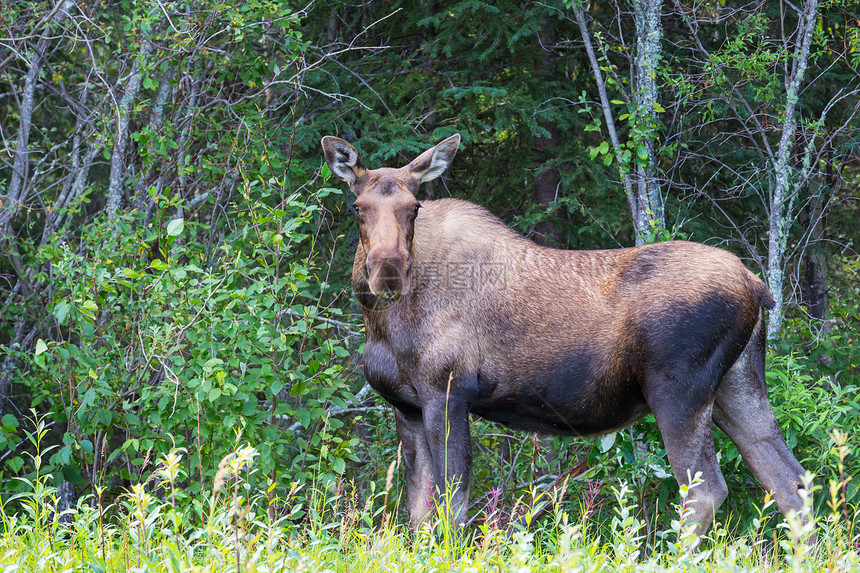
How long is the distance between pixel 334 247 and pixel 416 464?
2228 millimetres

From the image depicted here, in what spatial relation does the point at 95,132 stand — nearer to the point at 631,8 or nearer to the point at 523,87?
the point at 523,87

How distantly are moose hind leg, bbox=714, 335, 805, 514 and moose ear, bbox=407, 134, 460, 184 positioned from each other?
2363mm

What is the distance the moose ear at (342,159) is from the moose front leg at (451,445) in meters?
1.65

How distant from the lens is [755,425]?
214 inches

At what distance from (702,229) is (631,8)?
266 centimetres

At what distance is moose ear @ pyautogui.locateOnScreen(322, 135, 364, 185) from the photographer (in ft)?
18.3

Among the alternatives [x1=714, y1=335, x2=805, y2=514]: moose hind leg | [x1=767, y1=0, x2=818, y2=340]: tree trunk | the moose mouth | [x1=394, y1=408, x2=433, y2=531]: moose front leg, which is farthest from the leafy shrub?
[x1=767, y1=0, x2=818, y2=340]: tree trunk

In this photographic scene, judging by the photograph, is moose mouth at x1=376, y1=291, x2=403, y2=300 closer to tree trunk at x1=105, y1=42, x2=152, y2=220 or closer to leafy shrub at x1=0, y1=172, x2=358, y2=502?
leafy shrub at x1=0, y1=172, x2=358, y2=502

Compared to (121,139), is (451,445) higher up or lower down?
lower down

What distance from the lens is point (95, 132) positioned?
7867 mm

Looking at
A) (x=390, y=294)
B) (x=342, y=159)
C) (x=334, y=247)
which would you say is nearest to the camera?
(x=390, y=294)

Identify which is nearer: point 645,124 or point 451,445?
point 451,445

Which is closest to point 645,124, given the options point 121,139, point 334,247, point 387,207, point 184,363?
point 334,247

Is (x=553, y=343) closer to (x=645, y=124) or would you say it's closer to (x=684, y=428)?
(x=684, y=428)
